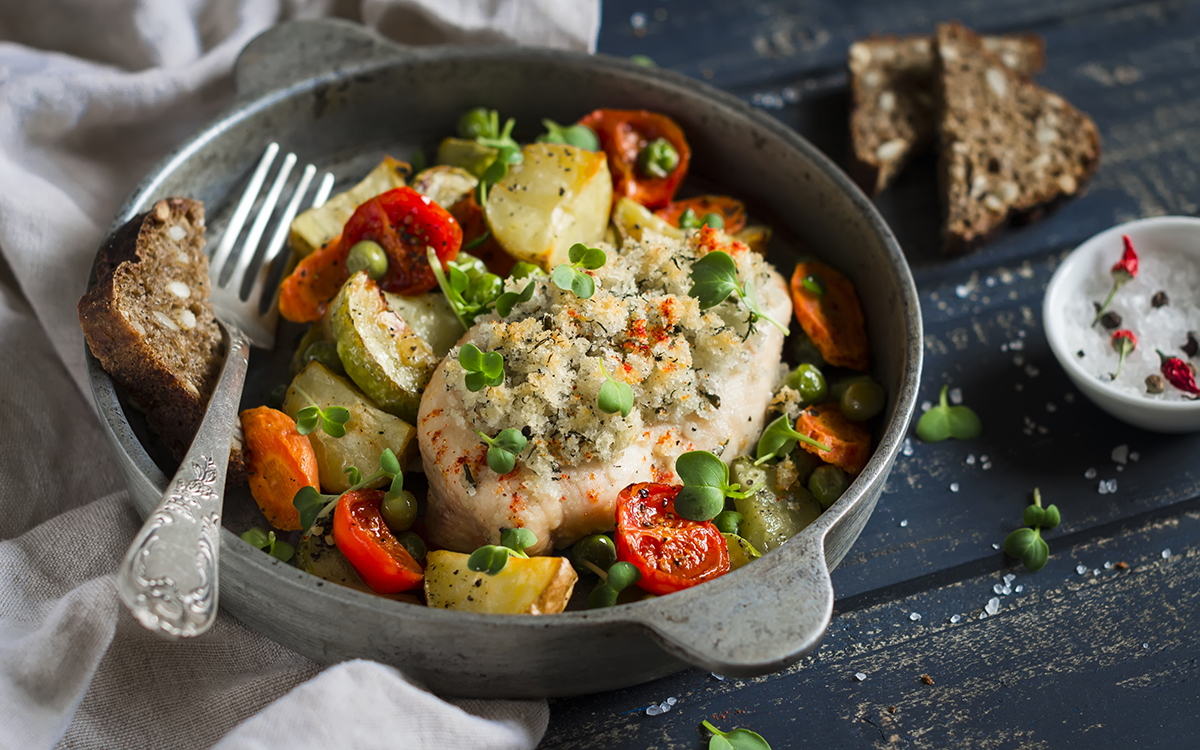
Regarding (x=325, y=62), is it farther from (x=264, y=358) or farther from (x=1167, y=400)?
(x=1167, y=400)

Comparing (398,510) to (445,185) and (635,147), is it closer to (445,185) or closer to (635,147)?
(445,185)

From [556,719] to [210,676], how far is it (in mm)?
859

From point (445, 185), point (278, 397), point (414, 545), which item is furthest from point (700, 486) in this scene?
point (445, 185)

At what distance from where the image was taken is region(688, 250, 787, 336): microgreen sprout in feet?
7.99

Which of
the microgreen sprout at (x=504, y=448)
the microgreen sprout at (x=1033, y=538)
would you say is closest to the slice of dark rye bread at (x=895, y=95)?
the microgreen sprout at (x=1033, y=538)

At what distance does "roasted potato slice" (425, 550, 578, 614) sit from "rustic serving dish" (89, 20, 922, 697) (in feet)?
0.36

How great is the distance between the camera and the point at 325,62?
129 inches

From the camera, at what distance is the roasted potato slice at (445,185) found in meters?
2.95

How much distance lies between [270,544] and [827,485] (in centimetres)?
144

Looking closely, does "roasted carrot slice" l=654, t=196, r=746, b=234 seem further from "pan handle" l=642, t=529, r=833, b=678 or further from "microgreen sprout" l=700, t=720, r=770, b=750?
"microgreen sprout" l=700, t=720, r=770, b=750

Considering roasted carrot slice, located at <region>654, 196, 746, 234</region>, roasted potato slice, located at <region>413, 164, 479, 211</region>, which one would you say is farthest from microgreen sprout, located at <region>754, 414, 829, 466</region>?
roasted potato slice, located at <region>413, 164, 479, 211</region>

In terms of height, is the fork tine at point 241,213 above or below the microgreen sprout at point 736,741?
above

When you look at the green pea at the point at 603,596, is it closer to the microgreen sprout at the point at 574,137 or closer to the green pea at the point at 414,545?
the green pea at the point at 414,545

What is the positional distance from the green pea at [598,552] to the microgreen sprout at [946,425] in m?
1.15
